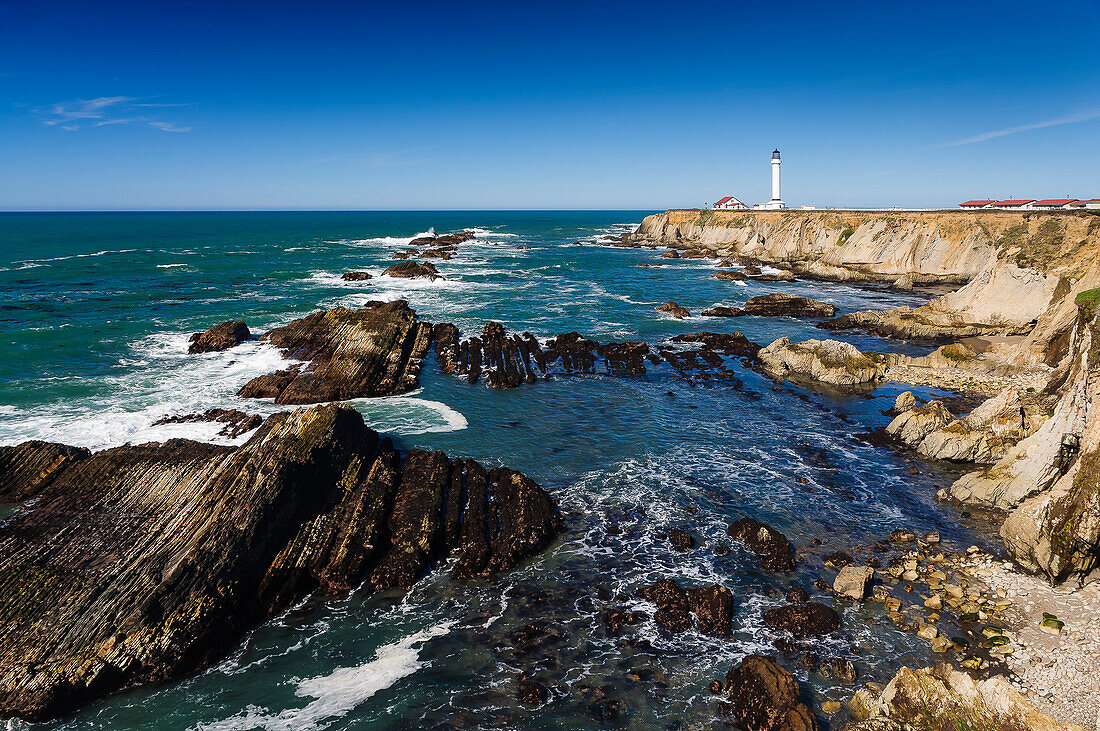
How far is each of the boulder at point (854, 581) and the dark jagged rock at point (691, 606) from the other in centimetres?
256

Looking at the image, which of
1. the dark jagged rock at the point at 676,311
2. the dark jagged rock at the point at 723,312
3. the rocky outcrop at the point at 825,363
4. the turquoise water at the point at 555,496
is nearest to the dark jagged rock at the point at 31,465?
the turquoise water at the point at 555,496

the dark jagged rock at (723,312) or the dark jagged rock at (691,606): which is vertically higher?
the dark jagged rock at (723,312)

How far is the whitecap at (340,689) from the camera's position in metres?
9.93

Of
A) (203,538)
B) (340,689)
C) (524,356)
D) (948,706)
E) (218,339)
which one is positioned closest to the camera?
(948,706)

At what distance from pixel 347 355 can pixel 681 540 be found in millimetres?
20720

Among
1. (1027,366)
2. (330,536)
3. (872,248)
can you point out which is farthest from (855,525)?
(872,248)

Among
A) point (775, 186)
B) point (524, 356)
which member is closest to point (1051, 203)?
point (775, 186)

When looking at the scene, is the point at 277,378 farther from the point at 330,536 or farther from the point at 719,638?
the point at 719,638

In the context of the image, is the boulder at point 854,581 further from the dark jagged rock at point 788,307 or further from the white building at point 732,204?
the white building at point 732,204

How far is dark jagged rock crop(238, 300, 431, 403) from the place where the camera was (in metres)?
25.6

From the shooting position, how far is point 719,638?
11.8 metres

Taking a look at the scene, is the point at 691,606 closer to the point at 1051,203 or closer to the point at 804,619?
the point at 804,619

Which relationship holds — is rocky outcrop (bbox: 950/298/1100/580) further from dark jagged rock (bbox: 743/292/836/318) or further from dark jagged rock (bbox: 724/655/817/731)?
dark jagged rock (bbox: 743/292/836/318)

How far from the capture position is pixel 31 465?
670 inches
